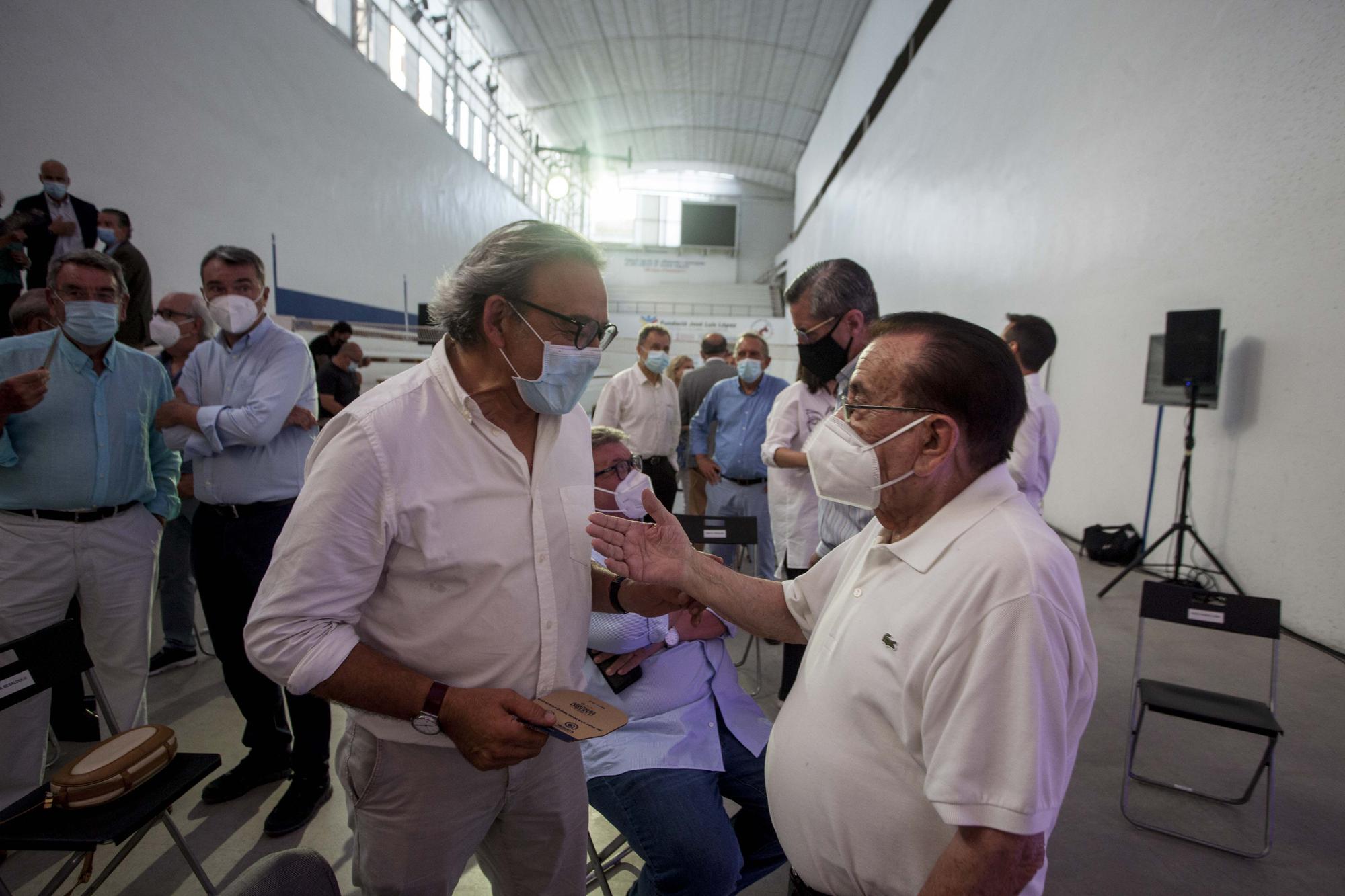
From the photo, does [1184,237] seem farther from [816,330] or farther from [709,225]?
[709,225]

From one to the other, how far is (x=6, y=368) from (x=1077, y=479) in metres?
6.50

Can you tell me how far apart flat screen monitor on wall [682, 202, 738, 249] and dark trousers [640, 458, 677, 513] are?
22506 mm

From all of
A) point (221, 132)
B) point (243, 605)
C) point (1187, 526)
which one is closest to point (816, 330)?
point (243, 605)

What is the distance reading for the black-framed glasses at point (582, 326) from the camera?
4.00ft

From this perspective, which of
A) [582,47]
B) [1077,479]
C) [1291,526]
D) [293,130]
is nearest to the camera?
[1291,526]

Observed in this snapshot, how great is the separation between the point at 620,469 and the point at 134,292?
435 cm

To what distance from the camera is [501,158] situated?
53.1 ft

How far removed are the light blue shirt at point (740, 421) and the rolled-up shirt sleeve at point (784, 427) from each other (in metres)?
1.01

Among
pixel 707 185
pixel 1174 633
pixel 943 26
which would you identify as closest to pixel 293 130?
pixel 943 26

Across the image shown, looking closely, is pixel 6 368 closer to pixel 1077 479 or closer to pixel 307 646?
pixel 307 646

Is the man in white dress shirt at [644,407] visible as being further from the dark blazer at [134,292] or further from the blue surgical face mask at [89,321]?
the blue surgical face mask at [89,321]

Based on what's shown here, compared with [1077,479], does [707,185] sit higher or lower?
higher

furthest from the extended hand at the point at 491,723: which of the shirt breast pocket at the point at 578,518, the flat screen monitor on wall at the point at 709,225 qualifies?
the flat screen monitor on wall at the point at 709,225

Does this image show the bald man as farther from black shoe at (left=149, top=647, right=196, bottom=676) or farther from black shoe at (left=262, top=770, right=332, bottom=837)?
black shoe at (left=262, top=770, right=332, bottom=837)
